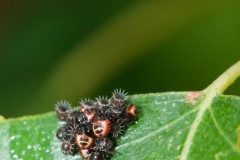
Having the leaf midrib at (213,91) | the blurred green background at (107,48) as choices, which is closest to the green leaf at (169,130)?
the leaf midrib at (213,91)

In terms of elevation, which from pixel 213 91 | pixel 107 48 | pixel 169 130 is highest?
pixel 107 48

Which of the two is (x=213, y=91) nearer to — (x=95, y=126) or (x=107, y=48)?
(x=95, y=126)

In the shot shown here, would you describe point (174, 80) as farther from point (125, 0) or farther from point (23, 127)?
point (23, 127)

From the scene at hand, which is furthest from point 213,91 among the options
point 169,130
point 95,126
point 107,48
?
point 107,48

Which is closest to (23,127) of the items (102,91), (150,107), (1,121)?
(1,121)

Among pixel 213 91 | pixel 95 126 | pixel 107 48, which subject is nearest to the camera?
pixel 213 91
